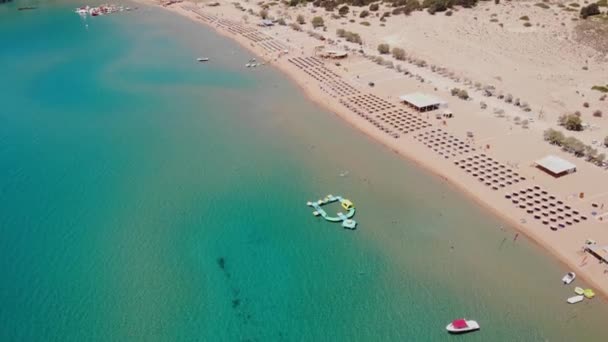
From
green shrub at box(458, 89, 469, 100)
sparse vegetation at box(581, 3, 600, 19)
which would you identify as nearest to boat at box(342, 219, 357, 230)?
green shrub at box(458, 89, 469, 100)

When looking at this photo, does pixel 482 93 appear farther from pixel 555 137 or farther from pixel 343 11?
pixel 343 11

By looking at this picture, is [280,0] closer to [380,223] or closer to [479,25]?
[479,25]

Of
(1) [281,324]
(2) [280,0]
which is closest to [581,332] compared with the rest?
(1) [281,324]

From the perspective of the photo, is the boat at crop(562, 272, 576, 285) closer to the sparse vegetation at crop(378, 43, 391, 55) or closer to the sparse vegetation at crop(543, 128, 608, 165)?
the sparse vegetation at crop(543, 128, 608, 165)

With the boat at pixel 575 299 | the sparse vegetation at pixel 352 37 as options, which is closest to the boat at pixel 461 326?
the boat at pixel 575 299

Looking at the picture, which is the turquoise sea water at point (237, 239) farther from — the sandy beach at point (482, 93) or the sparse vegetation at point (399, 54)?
the sparse vegetation at point (399, 54)

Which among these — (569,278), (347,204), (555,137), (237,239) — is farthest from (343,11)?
(569,278)

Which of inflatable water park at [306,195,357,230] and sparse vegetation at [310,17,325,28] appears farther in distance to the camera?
sparse vegetation at [310,17,325,28]
